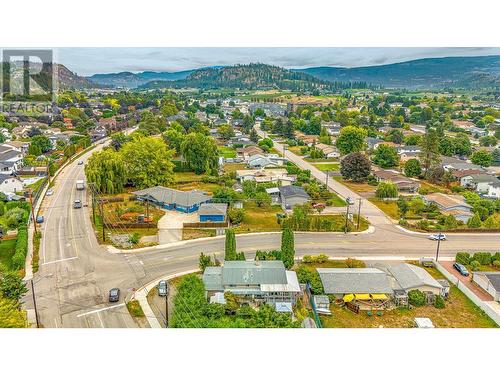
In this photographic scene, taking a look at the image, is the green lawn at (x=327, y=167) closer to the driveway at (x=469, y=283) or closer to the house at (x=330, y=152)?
the house at (x=330, y=152)

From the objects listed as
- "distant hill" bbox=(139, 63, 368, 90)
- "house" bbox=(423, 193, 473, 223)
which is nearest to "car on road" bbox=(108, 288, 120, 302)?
"house" bbox=(423, 193, 473, 223)

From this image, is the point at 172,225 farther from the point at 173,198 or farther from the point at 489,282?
the point at 489,282

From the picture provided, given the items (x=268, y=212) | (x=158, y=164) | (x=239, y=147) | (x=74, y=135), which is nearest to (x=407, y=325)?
(x=268, y=212)

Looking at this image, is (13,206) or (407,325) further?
(13,206)

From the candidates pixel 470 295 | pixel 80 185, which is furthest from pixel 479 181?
pixel 80 185

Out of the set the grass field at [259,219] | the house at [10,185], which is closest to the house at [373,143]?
the grass field at [259,219]

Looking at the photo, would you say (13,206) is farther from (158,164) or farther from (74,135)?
(74,135)
